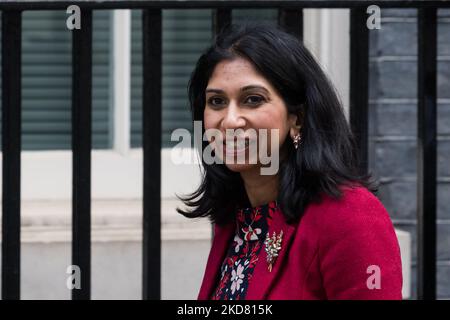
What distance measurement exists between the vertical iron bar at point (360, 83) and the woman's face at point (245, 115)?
12.6 inches

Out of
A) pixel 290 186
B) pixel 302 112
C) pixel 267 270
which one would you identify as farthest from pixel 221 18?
pixel 267 270

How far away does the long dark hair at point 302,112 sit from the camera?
2314mm

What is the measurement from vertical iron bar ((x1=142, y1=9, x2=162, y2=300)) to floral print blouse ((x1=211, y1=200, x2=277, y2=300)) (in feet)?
0.77

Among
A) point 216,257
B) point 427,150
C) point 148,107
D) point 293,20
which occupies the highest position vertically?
point 293,20

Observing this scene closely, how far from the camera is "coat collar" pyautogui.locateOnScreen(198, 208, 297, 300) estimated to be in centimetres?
229

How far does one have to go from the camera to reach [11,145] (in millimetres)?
2674

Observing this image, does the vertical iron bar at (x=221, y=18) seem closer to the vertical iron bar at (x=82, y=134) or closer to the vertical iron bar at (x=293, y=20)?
the vertical iron bar at (x=293, y=20)

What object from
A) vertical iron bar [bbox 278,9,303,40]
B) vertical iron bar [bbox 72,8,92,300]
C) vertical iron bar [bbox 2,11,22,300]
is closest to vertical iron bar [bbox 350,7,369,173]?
vertical iron bar [bbox 278,9,303,40]

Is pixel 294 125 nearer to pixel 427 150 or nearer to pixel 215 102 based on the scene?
pixel 215 102

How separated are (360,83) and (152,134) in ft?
1.68

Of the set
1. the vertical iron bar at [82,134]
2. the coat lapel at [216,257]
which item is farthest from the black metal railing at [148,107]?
the coat lapel at [216,257]

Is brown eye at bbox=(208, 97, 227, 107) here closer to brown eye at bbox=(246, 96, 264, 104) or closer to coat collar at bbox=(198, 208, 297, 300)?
brown eye at bbox=(246, 96, 264, 104)
